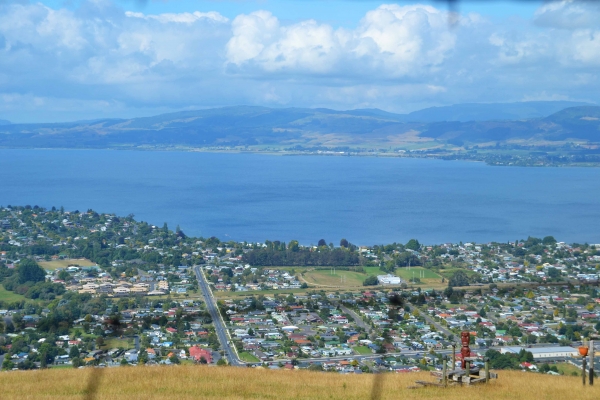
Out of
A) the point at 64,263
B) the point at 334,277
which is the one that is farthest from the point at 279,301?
the point at 64,263

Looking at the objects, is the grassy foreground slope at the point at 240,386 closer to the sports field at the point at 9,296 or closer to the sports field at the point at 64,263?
the sports field at the point at 9,296

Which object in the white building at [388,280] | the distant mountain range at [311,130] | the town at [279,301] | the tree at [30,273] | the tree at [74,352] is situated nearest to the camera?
the tree at [74,352]

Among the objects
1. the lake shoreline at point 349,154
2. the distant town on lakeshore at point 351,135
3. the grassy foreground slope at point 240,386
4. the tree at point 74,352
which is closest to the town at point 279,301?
the tree at point 74,352

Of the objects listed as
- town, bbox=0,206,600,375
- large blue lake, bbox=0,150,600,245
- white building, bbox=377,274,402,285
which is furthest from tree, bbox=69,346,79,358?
large blue lake, bbox=0,150,600,245

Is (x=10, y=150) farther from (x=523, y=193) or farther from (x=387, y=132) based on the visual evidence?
(x=523, y=193)

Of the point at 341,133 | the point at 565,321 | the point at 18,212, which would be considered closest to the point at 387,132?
the point at 341,133

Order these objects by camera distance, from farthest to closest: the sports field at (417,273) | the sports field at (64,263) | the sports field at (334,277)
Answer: the sports field at (64,263) → the sports field at (417,273) → the sports field at (334,277)

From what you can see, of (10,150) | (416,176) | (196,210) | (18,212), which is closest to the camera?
(18,212)
